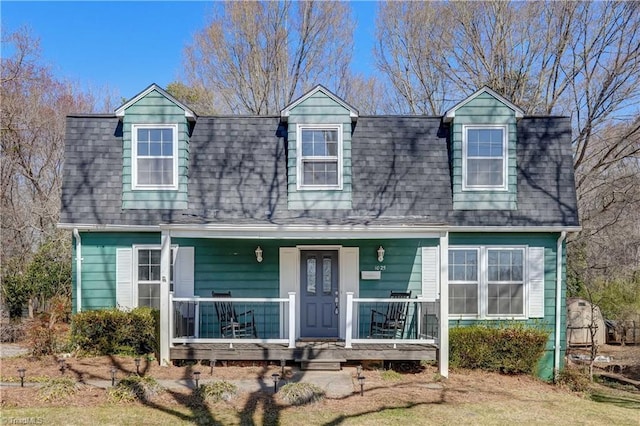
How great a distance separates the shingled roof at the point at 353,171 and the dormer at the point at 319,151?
0.86ft

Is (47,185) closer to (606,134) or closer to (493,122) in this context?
(493,122)

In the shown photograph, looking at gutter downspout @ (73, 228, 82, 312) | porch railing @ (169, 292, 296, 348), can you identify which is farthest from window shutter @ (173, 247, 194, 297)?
gutter downspout @ (73, 228, 82, 312)

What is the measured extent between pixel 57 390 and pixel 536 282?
9435mm

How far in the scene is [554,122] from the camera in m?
12.1

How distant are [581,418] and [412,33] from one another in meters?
17.7

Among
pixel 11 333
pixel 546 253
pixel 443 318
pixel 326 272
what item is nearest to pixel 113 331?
pixel 326 272

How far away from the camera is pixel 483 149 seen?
11742 millimetres

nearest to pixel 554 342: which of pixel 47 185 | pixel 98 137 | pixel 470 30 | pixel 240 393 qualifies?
pixel 240 393

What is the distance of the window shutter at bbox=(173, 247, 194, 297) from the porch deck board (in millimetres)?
1593

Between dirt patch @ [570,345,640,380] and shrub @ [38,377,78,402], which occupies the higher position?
shrub @ [38,377,78,402]

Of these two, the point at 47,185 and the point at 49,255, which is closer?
the point at 49,255

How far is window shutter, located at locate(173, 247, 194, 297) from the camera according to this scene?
11482 millimetres

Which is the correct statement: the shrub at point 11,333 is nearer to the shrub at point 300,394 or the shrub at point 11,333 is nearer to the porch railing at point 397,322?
the porch railing at point 397,322

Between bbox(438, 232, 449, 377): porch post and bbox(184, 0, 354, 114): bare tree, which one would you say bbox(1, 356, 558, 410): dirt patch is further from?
bbox(184, 0, 354, 114): bare tree
